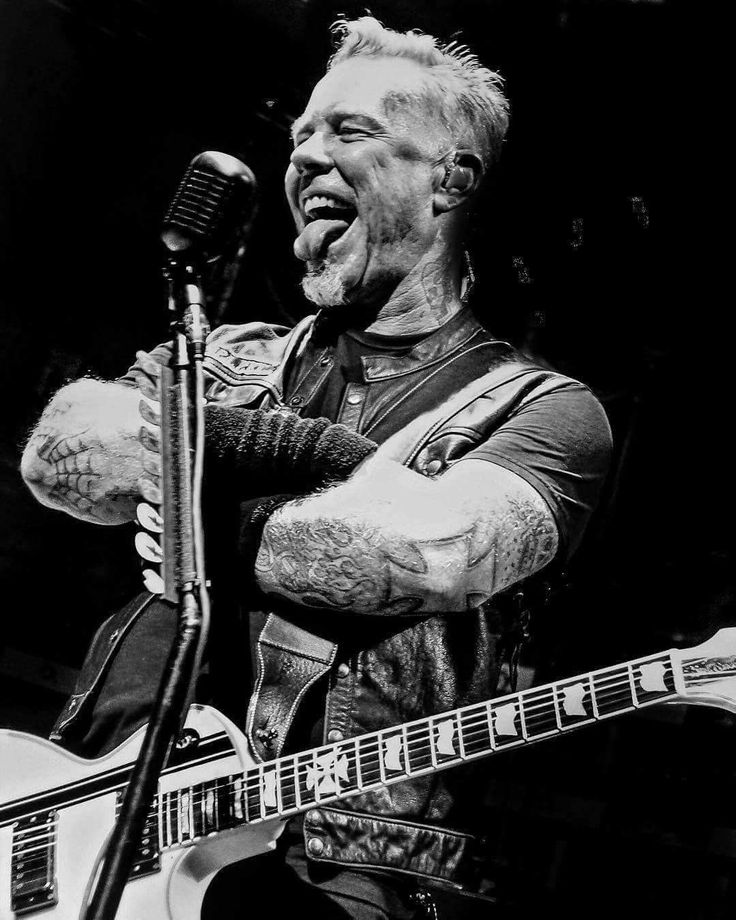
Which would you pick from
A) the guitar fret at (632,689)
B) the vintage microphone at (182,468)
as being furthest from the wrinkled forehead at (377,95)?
the guitar fret at (632,689)

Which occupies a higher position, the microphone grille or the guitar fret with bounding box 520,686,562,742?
the microphone grille

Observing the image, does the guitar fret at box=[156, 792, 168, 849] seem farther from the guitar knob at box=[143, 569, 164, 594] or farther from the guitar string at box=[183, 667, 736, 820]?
the guitar knob at box=[143, 569, 164, 594]

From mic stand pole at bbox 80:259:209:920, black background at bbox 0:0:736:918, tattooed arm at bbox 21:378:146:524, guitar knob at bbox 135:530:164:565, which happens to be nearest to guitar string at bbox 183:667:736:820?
black background at bbox 0:0:736:918

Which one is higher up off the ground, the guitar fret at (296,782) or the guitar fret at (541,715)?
the guitar fret at (541,715)

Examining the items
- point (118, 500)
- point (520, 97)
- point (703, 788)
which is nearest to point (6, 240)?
point (118, 500)

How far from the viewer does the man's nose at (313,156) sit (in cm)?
204

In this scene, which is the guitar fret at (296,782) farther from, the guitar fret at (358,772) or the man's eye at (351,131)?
the man's eye at (351,131)

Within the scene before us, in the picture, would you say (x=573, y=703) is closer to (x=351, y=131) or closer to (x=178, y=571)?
(x=178, y=571)

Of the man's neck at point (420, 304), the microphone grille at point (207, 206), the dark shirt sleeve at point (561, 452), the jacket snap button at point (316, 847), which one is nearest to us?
the microphone grille at point (207, 206)

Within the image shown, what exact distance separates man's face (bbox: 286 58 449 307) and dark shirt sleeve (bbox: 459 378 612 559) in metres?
0.40

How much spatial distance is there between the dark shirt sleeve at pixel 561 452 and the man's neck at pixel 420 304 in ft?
0.89

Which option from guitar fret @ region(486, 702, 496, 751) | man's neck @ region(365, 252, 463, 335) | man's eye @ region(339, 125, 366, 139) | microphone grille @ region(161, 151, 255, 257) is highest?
microphone grille @ region(161, 151, 255, 257)

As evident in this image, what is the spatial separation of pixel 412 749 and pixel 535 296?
2.91 ft

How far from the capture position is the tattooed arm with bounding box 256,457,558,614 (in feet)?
5.46
